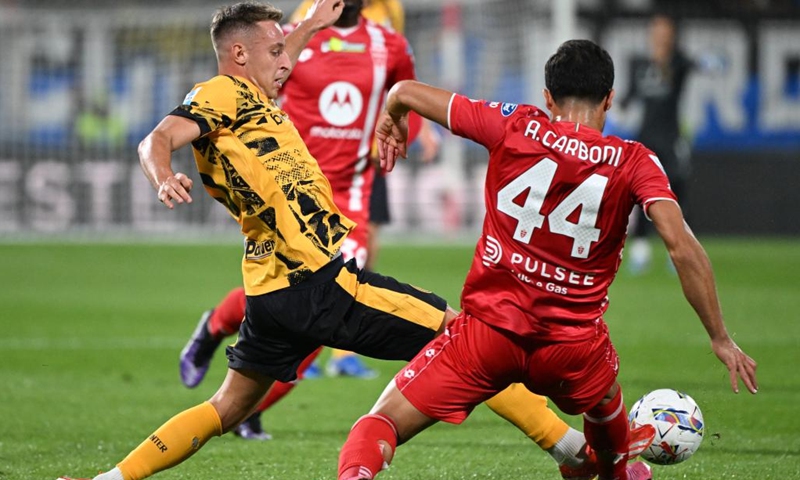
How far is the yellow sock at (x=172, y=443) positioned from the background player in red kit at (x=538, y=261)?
674 millimetres

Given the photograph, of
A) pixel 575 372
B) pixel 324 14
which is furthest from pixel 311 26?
pixel 575 372

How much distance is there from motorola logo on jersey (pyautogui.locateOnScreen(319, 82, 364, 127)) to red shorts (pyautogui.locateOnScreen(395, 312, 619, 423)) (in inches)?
114

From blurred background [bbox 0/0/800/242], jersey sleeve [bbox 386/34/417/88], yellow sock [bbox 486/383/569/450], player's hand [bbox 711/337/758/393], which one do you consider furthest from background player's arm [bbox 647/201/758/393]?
blurred background [bbox 0/0/800/242]

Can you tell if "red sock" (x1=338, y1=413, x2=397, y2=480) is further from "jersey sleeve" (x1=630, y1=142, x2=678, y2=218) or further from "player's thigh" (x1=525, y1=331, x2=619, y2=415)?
"jersey sleeve" (x1=630, y1=142, x2=678, y2=218)

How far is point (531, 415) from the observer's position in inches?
179

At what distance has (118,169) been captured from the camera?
19422mm

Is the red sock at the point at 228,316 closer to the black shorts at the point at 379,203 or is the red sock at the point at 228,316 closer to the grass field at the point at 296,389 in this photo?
the grass field at the point at 296,389

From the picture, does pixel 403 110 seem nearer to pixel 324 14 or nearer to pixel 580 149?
pixel 580 149

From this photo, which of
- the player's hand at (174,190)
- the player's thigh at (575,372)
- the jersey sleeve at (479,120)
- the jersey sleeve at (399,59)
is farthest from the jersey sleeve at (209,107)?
the jersey sleeve at (399,59)

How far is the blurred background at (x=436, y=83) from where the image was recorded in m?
19.1

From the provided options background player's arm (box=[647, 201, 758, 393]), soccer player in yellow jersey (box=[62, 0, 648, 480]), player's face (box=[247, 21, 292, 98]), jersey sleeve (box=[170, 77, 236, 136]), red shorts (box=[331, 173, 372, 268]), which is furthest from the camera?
red shorts (box=[331, 173, 372, 268])

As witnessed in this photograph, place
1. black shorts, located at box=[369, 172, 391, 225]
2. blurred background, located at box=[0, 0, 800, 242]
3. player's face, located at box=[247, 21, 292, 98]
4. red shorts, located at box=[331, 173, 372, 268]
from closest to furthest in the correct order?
player's face, located at box=[247, 21, 292, 98], red shorts, located at box=[331, 173, 372, 268], black shorts, located at box=[369, 172, 391, 225], blurred background, located at box=[0, 0, 800, 242]

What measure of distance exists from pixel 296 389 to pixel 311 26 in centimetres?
294

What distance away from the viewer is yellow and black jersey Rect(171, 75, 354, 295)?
14.0 feet
